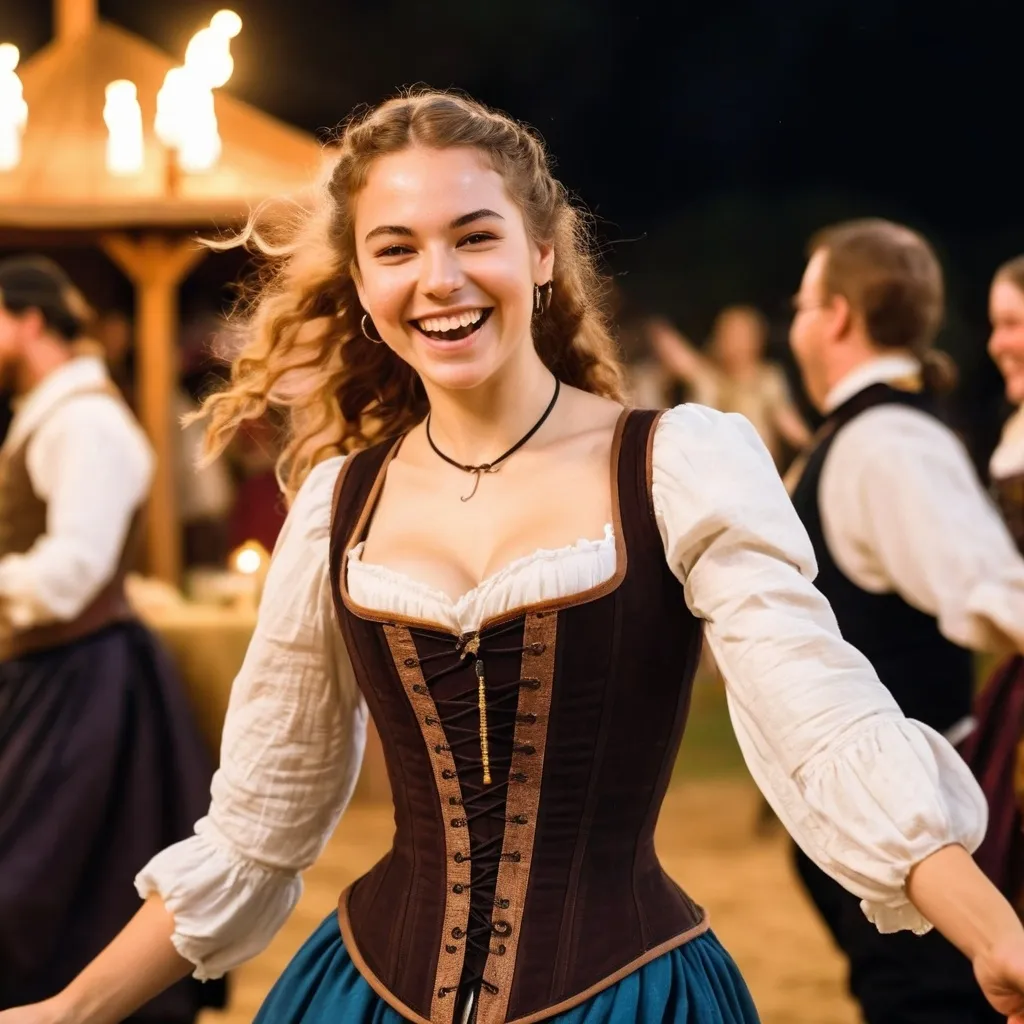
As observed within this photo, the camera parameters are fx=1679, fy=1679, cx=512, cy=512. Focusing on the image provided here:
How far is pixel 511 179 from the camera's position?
61.8 inches

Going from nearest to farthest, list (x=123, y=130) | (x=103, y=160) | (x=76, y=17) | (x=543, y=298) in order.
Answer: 1. (x=543, y=298)
2. (x=123, y=130)
3. (x=103, y=160)
4. (x=76, y=17)

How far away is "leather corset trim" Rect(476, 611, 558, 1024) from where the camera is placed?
1469 millimetres

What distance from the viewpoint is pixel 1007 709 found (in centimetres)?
262

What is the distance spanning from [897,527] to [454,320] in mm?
1365

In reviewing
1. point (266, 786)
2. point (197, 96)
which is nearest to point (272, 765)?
point (266, 786)

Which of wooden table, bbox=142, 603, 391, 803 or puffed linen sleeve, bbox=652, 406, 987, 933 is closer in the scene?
puffed linen sleeve, bbox=652, 406, 987, 933

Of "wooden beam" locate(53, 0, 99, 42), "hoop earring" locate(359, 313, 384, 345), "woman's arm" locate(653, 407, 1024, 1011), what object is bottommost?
"woman's arm" locate(653, 407, 1024, 1011)

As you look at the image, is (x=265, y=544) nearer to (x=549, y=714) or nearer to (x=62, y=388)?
(x=62, y=388)

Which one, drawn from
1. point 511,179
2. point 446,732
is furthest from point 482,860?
point 511,179

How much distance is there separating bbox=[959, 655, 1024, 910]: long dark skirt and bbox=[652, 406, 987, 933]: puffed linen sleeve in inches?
42.8

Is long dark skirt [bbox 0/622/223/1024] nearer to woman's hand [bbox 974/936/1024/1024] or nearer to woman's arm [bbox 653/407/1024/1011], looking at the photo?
woman's arm [bbox 653/407/1024/1011]

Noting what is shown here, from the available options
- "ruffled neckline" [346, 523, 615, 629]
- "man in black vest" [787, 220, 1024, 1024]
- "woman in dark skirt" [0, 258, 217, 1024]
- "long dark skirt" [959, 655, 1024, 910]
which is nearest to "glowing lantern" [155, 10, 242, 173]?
"woman in dark skirt" [0, 258, 217, 1024]

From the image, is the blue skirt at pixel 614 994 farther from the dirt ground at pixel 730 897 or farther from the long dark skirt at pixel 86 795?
the dirt ground at pixel 730 897

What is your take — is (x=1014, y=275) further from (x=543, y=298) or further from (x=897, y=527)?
(x=543, y=298)
